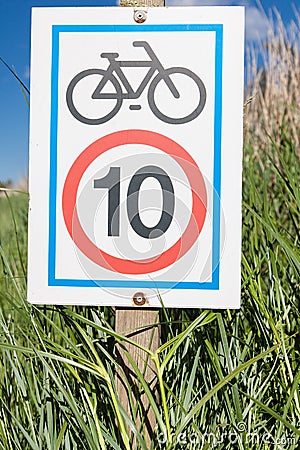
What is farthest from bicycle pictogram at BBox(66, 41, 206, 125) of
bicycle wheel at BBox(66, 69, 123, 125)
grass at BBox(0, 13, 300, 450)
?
grass at BBox(0, 13, 300, 450)

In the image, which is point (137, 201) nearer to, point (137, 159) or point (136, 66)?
point (137, 159)

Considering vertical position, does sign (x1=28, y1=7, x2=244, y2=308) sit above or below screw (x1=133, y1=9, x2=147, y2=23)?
below

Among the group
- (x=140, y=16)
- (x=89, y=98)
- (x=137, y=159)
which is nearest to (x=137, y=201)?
(x=137, y=159)

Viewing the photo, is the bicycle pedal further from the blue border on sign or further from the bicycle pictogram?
the blue border on sign

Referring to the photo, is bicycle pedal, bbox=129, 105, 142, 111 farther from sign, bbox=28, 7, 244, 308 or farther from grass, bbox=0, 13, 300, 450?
grass, bbox=0, 13, 300, 450

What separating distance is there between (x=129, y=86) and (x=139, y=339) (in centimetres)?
42

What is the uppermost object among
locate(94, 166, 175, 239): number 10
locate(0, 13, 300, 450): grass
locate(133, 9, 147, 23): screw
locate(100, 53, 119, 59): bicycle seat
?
locate(133, 9, 147, 23): screw

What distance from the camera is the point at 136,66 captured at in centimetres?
98

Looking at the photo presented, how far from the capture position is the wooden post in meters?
0.98

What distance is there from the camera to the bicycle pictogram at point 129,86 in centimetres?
97

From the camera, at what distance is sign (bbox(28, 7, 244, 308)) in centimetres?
97

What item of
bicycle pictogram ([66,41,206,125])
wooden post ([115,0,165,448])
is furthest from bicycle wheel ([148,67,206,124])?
wooden post ([115,0,165,448])

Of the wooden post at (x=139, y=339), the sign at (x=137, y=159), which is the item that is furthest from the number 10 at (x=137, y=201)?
the wooden post at (x=139, y=339)

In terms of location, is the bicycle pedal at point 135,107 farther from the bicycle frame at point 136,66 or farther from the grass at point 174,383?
the grass at point 174,383
